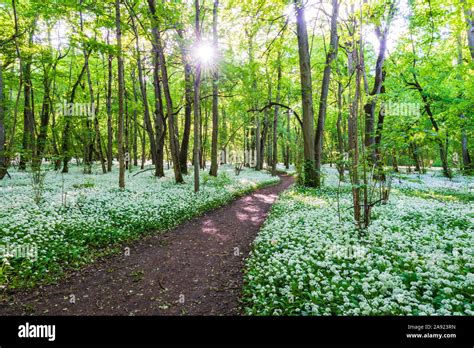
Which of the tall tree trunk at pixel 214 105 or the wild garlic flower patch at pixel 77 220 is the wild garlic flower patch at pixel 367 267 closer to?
the wild garlic flower patch at pixel 77 220

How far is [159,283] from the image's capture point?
6.17 meters

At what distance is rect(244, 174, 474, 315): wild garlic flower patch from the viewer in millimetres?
4168

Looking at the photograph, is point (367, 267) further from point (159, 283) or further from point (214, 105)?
point (214, 105)

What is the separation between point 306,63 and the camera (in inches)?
648

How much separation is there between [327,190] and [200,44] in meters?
11.9

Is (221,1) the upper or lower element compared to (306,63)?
upper

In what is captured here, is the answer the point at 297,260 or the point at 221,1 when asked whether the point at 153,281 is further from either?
the point at 221,1

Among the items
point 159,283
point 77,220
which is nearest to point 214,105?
point 77,220

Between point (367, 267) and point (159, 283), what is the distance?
15.4ft

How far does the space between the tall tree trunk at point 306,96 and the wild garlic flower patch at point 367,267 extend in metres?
8.33

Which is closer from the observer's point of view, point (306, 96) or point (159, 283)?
point (159, 283)

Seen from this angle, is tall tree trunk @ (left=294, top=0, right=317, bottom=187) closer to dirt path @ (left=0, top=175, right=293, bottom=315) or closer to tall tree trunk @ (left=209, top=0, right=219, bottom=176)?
tall tree trunk @ (left=209, top=0, right=219, bottom=176)

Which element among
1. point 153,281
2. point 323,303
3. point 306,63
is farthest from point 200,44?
point 323,303

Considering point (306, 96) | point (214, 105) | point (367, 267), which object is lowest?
point (367, 267)
